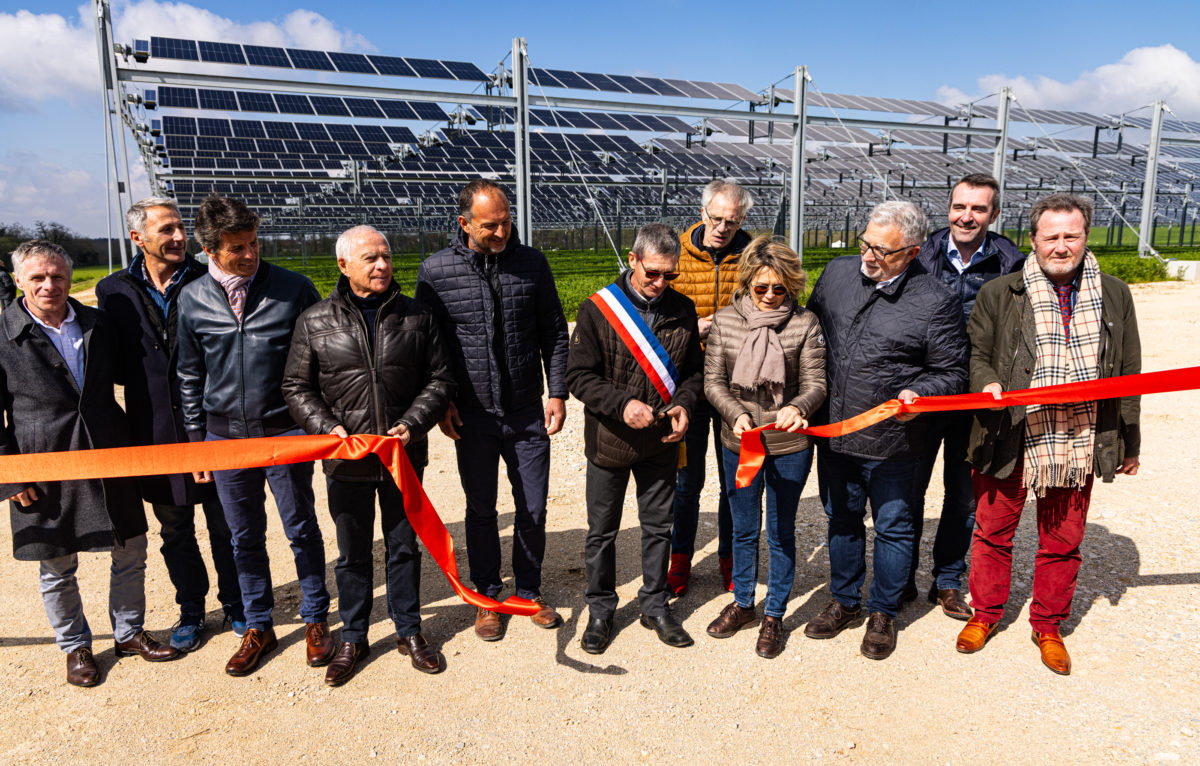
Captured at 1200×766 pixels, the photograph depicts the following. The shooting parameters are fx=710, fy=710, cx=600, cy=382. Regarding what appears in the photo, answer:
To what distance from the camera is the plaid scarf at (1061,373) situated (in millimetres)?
3035

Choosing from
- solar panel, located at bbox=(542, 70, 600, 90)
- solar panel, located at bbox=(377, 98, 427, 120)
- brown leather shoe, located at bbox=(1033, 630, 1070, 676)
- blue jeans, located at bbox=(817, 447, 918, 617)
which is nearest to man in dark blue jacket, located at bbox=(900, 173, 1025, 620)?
blue jeans, located at bbox=(817, 447, 918, 617)

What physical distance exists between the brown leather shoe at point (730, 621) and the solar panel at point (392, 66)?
1155 cm

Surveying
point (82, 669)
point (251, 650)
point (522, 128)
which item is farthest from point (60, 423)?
point (522, 128)

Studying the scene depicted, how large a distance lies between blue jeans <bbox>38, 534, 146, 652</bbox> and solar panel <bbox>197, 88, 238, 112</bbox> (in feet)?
45.6

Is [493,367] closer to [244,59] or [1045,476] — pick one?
[1045,476]

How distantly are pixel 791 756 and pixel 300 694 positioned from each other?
6.73 feet

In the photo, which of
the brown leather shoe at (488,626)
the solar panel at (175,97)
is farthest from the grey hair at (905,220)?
the solar panel at (175,97)

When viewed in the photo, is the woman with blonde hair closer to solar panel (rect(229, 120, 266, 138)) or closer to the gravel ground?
the gravel ground

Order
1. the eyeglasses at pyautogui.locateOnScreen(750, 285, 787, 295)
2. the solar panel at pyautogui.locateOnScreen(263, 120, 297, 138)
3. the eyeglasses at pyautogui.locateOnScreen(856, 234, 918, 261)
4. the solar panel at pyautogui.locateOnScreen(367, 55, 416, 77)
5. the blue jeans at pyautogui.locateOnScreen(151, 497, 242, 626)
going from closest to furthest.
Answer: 1. the eyeglasses at pyautogui.locateOnScreen(856, 234, 918, 261)
2. the eyeglasses at pyautogui.locateOnScreen(750, 285, 787, 295)
3. the blue jeans at pyautogui.locateOnScreen(151, 497, 242, 626)
4. the solar panel at pyautogui.locateOnScreen(367, 55, 416, 77)
5. the solar panel at pyautogui.locateOnScreen(263, 120, 297, 138)

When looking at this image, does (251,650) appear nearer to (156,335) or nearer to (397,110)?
(156,335)

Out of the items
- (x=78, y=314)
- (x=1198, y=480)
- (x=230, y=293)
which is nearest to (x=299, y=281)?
(x=230, y=293)

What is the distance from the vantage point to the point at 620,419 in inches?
124

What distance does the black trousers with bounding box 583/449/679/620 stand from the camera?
3.36 m

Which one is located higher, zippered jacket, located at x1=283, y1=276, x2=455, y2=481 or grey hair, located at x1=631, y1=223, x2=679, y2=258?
grey hair, located at x1=631, y1=223, x2=679, y2=258
